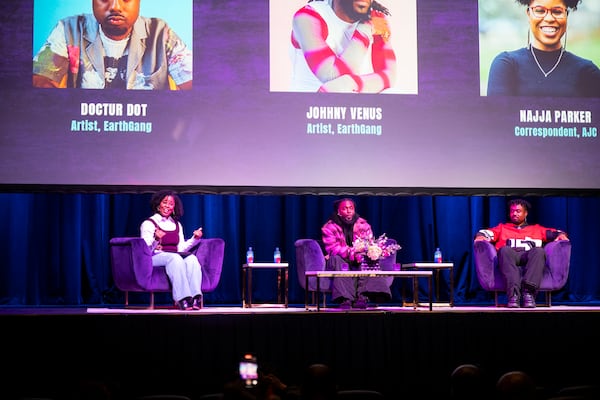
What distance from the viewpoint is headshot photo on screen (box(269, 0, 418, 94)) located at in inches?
286

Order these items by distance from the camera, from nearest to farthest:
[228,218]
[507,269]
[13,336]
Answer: [13,336], [507,269], [228,218]

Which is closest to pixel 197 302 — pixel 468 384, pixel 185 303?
pixel 185 303

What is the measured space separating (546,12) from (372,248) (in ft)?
8.99

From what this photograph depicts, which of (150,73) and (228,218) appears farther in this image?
(228,218)

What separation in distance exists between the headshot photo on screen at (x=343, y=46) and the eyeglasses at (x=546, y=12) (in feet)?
→ 3.63

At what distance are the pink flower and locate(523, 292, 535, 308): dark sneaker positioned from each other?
14.0ft

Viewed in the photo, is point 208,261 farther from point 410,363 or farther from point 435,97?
point 435,97

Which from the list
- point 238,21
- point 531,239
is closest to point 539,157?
point 531,239

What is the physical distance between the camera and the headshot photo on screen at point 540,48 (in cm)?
740

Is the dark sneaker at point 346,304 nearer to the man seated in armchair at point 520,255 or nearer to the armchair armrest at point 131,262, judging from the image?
Answer: the man seated in armchair at point 520,255

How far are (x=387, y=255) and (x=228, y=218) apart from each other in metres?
2.01

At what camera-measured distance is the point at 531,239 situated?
7414 mm

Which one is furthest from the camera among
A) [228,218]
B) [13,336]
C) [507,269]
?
[228,218]

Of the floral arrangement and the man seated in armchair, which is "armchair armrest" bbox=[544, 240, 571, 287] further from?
the floral arrangement
